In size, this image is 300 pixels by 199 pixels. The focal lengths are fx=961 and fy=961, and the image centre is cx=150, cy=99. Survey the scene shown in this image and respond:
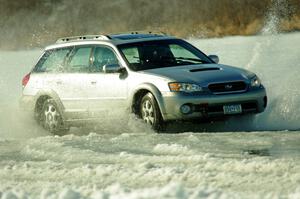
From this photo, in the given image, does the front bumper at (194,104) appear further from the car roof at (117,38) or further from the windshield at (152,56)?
the car roof at (117,38)

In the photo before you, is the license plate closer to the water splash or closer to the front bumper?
the front bumper

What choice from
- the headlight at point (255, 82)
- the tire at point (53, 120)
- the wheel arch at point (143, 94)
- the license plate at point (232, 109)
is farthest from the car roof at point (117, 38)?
the license plate at point (232, 109)

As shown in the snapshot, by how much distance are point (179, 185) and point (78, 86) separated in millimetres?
6644

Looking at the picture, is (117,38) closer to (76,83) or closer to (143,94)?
(76,83)

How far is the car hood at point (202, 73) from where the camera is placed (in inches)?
505

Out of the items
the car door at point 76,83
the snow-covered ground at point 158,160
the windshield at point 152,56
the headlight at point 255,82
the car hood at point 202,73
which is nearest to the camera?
the snow-covered ground at point 158,160

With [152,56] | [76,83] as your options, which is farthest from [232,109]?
[76,83]

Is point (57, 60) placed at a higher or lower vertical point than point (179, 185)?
higher

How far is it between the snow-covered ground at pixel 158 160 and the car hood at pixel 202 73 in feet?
2.31

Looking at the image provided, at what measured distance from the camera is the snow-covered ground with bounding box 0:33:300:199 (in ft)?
26.2

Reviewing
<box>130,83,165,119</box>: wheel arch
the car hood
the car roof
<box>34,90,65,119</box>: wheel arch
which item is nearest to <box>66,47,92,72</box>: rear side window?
the car roof

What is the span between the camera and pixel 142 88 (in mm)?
13078

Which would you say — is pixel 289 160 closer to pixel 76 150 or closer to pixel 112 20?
pixel 76 150

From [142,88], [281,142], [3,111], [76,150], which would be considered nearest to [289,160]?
[281,142]
